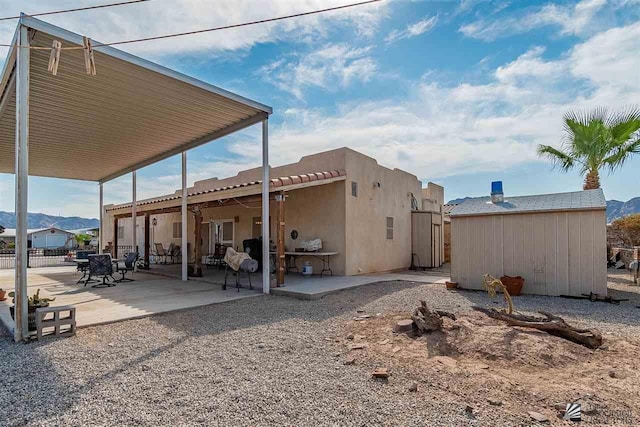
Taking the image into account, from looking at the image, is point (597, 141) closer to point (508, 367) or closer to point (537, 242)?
point (537, 242)

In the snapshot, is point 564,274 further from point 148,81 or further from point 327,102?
point 148,81

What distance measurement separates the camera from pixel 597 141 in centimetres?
1052

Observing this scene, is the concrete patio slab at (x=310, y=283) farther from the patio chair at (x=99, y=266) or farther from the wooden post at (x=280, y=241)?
the patio chair at (x=99, y=266)

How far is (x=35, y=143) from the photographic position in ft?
31.7

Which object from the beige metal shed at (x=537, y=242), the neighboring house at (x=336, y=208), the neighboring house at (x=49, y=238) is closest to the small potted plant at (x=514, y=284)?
the beige metal shed at (x=537, y=242)

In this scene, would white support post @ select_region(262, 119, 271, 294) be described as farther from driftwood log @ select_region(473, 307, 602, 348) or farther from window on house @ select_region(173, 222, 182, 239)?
window on house @ select_region(173, 222, 182, 239)

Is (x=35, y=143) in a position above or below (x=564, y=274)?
above

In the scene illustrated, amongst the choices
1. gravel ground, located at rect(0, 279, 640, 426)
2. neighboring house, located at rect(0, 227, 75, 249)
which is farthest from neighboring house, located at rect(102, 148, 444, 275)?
neighboring house, located at rect(0, 227, 75, 249)

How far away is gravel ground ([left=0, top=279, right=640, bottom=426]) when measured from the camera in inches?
104

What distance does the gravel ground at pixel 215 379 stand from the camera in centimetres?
263

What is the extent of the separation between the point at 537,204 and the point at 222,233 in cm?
1116

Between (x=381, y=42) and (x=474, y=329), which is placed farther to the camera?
(x=381, y=42)

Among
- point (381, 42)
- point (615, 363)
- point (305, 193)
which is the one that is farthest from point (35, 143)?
point (615, 363)

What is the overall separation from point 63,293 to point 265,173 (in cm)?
546
